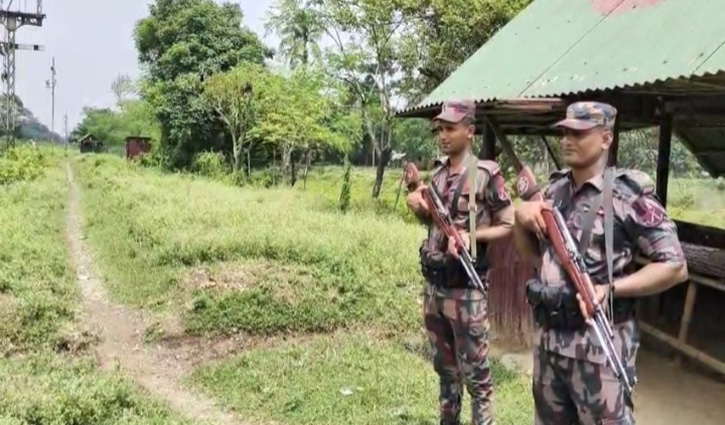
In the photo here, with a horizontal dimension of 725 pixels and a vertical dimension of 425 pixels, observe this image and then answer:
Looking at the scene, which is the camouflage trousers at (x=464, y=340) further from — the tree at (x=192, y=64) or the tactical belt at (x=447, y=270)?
the tree at (x=192, y=64)

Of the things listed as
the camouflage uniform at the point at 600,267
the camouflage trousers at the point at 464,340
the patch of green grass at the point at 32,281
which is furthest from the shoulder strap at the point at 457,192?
the patch of green grass at the point at 32,281

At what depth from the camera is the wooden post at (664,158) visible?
5.89 meters

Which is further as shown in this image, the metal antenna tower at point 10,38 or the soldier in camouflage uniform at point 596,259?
the metal antenna tower at point 10,38

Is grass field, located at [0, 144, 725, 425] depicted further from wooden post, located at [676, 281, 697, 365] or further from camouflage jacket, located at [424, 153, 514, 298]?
wooden post, located at [676, 281, 697, 365]

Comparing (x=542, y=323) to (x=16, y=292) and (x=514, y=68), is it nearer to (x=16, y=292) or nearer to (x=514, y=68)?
(x=514, y=68)

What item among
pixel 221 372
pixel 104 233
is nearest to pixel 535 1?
pixel 221 372

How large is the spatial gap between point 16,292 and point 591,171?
5595 millimetres

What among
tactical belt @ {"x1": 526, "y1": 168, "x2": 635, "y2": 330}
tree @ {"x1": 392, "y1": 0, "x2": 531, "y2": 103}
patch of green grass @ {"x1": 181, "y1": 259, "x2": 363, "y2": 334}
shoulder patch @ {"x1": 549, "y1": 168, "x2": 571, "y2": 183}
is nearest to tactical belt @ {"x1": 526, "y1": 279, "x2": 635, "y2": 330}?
tactical belt @ {"x1": 526, "y1": 168, "x2": 635, "y2": 330}

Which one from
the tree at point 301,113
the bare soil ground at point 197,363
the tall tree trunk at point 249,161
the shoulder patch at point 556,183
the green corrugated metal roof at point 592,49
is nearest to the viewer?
the shoulder patch at point 556,183

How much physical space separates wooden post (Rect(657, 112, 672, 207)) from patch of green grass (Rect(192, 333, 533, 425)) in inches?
109

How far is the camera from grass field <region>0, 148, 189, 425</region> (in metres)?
3.52

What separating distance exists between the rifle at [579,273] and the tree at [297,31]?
1496 cm

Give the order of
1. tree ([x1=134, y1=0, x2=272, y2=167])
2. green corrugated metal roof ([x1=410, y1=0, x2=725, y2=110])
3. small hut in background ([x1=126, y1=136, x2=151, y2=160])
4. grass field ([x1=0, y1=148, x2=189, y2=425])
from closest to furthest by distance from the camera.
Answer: grass field ([x1=0, y1=148, x2=189, y2=425]), green corrugated metal roof ([x1=410, y1=0, x2=725, y2=110]), tree ([x1=134, y1=0, x2=272, y2=167]), small hut in background ([x1=126, y1=136, x2=151, y2=160])

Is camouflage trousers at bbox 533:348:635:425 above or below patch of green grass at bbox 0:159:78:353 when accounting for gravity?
above
